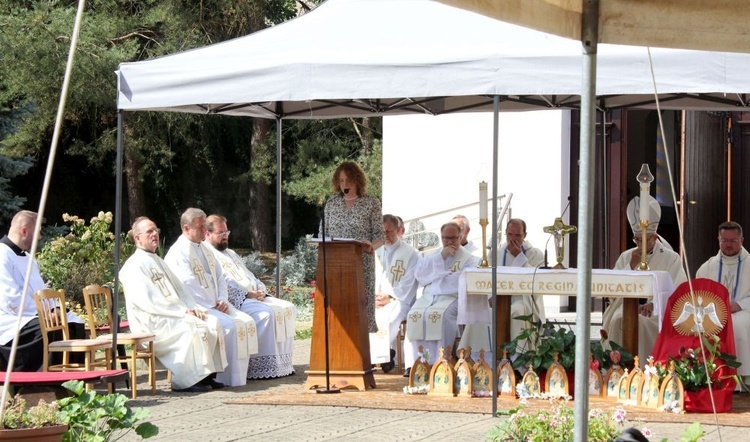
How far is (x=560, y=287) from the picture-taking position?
8.69 m

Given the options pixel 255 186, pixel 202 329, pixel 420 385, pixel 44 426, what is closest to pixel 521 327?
pixel 420 385

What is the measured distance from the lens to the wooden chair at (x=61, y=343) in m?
8.58

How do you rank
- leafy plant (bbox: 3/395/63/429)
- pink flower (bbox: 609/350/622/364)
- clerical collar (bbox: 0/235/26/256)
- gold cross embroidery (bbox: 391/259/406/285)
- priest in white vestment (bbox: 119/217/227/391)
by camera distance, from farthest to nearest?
gold cross embroidery (bbox: 391/259/406/285), priest in white vestment (bbox: 119/217/227/391), clerical collar (bbox: 0/235/26/256), pink flower (bbox: 609/350/622/364), leafy plant (bbox: 3/395/63/429)

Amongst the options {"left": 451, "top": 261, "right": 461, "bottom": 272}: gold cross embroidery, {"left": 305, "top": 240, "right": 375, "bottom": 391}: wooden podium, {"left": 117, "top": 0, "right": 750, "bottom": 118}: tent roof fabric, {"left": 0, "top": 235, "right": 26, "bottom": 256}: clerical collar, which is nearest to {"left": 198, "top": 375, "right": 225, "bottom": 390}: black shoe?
{"left": 305, "top": 240, "right": 375, "bottom": 391}: wooden podium

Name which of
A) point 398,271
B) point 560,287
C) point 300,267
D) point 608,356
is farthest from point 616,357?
point 300,267

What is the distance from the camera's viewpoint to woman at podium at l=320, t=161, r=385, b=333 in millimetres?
9633

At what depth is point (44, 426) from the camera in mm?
5023

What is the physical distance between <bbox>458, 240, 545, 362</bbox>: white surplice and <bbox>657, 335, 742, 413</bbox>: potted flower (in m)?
1.67

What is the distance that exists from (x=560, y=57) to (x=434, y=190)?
8.26m

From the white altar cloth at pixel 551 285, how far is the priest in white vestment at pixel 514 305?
0.21 metres

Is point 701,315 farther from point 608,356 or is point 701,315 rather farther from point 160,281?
point 160,281

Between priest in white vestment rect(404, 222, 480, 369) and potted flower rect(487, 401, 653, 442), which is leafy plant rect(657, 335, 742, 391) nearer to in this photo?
priest in white vestment rect(404, 222, 480, 369)

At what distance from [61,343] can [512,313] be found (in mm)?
3850

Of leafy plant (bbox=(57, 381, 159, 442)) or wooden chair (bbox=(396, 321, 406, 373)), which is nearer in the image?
leafy plant (bbox=(57, 381, 159, 442))
